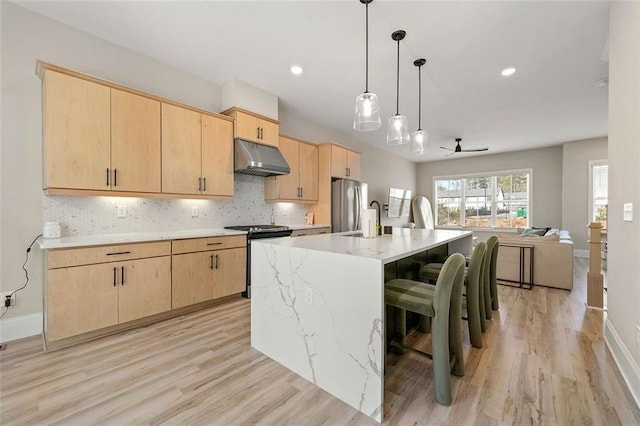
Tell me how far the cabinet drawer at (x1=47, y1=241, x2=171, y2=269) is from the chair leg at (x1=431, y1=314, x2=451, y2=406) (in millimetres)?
2537

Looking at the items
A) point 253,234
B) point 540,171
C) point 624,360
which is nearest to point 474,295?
point 624,360

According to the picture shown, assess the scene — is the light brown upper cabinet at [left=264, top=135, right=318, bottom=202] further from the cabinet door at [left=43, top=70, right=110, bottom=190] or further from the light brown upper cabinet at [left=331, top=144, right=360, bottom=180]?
the cabinet door at [left=43, top=70, right=110, bottom=190]

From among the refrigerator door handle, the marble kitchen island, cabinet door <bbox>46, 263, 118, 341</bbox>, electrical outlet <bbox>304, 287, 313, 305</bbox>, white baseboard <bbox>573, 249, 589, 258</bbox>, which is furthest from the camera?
white baseboard <bbox>573, 249, 589, 258</bbox>

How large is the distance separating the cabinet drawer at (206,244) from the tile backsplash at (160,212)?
0.57m

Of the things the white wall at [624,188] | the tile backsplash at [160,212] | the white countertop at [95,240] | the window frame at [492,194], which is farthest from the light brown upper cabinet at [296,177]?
the window frame at [492,194]

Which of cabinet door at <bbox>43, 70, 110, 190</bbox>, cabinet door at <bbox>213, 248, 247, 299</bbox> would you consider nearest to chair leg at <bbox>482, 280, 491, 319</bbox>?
cabinet door at <bbox>213, 248, 247, 299</bbox>

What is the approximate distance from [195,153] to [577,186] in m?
8.24

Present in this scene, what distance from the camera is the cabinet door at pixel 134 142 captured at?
2.67 meters

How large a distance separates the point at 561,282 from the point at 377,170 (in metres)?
4.34

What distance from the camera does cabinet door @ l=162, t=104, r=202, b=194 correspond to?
3016mm

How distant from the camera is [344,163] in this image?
514cm

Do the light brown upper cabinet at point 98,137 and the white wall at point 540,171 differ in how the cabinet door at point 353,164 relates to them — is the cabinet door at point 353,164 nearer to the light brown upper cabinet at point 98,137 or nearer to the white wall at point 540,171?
the light brown upper cabinet at point 98,137

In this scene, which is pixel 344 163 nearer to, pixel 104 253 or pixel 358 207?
pixel 358 207

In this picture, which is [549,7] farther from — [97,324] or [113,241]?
[97,324]
